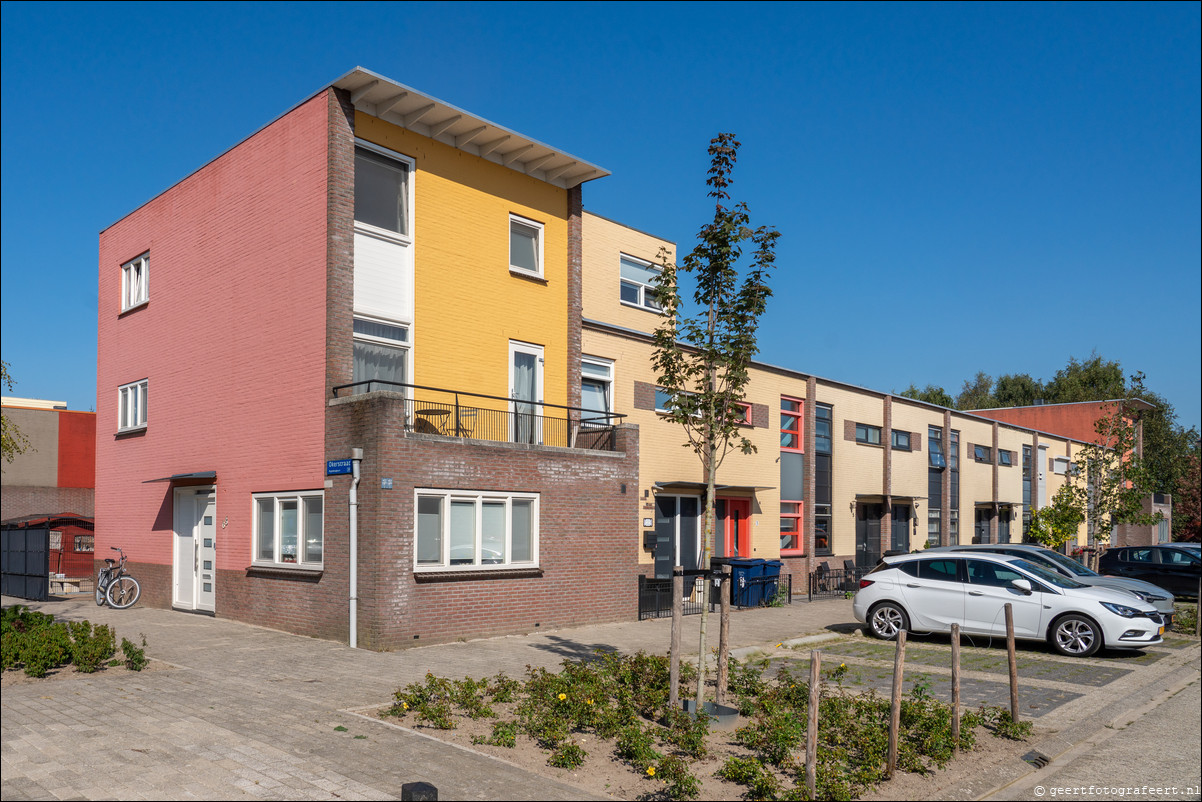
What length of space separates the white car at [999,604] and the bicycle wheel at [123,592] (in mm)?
15169

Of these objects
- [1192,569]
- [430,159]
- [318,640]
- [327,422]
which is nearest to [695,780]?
[318,640]

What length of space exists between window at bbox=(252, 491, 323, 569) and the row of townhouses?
0.05 meters

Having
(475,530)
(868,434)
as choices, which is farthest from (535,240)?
(868,434)

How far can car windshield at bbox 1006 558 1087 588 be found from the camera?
599 inches

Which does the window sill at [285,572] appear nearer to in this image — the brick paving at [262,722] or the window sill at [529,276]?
the brick paving at [262,722]

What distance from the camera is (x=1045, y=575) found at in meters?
15.4

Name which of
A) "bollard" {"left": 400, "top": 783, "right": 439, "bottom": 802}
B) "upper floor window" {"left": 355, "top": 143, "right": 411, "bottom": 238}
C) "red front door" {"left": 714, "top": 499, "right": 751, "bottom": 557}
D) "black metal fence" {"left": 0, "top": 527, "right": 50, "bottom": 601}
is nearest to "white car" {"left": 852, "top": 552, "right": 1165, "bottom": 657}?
"red front door" {"left": 714, "top": 499, "right": 751, "bottom": 557}

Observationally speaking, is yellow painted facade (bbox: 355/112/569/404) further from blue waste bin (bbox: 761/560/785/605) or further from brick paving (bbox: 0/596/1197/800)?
blue waste bin (bbox: 761/560/785/605)

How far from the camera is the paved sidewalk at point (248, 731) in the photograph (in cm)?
689

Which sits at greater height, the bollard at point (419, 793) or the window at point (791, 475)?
the window at point (791, 475)

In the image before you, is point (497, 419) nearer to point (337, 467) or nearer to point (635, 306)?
point (337, 467)

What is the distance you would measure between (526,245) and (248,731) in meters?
13.3

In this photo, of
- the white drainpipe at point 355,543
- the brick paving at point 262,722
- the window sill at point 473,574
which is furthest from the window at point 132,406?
the window sill at point 473,574

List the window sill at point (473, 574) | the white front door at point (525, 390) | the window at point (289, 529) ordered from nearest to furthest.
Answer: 1. the window sill at point (473, 574)
2. the window at point (289, 529)
3. the white front door at point (525, 390)
